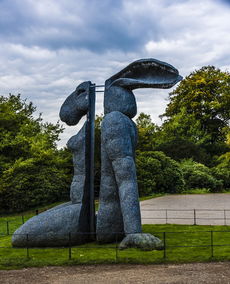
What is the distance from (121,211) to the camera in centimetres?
1262

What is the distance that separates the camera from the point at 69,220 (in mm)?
12836

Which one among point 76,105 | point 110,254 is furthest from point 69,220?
point 76,105

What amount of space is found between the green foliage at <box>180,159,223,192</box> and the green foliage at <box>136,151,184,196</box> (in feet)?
5.12

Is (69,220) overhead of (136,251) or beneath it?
overhead

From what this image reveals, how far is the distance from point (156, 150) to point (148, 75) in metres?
28.0

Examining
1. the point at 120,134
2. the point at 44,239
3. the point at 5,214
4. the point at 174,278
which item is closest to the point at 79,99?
the point at 120,134

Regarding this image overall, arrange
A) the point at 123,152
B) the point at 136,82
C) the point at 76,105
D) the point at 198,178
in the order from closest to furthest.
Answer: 1. the point at 123,152
2. the point at 136,82
3. the point at 76,105
4. the point at 198,178

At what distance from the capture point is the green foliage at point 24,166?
26.2 meters

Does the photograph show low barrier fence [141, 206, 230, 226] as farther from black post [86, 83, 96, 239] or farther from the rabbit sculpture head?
the rabbit sculpture head

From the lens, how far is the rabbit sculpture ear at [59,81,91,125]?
556 inches

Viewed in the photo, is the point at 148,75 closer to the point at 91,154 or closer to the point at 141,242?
the point at 91,154

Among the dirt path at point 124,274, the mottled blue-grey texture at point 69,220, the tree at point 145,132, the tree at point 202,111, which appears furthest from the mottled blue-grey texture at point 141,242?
the tree at point 202,111

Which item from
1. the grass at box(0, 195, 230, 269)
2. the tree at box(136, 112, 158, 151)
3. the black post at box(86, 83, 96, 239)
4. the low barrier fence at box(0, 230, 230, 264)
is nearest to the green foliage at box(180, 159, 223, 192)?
the tree at box(136, 112, 158, 151)

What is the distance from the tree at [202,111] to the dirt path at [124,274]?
35253 mm
